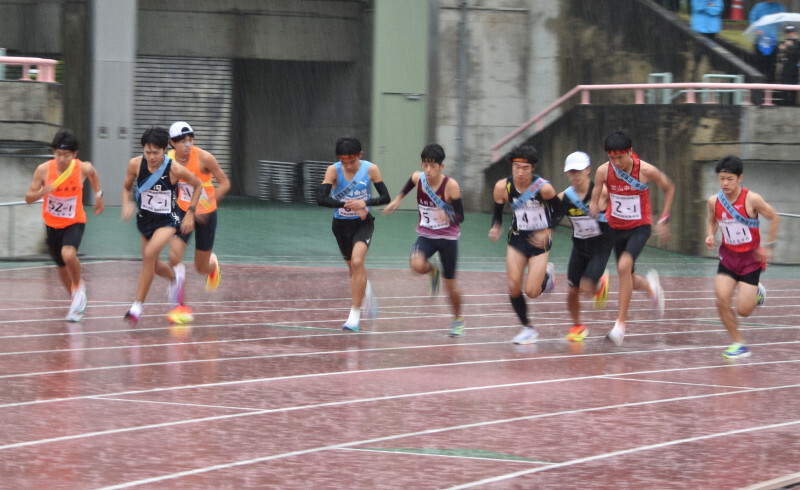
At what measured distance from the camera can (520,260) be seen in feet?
34.8

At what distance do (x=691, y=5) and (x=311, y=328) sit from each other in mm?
15776

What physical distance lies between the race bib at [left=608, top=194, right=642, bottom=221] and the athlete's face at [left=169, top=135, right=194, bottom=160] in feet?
12.9

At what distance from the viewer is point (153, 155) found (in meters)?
10.6

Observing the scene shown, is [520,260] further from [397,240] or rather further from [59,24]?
[59,24]

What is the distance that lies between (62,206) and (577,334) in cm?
483

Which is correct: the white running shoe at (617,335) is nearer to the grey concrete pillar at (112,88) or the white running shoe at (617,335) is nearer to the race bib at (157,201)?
the race bib at (157,201)

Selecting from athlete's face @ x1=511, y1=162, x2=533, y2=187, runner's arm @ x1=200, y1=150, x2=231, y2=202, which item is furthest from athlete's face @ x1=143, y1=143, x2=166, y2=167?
athlete's face @ x1=511, y1=162, x2=533, y2=187

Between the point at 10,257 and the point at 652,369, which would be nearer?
the point at 652,369

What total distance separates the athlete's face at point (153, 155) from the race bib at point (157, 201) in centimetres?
28

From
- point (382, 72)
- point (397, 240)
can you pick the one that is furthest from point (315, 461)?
point (382, 72)

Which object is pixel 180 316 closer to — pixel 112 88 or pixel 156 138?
pixel 156 138

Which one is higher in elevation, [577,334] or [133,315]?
[133,315]

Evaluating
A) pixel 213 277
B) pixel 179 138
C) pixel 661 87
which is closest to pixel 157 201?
pixel 179 138

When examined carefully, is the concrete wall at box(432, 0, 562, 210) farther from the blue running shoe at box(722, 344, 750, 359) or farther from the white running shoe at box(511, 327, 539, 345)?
the blue running shoe at box(722, 344, 750, 359)
